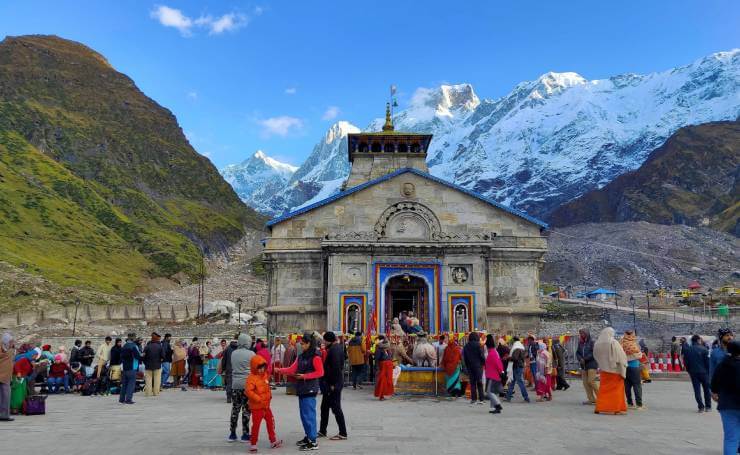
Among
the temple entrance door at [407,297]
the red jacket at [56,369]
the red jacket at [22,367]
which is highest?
the temple entrance door at [407,297]

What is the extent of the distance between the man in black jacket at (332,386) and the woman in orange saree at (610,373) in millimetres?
6254

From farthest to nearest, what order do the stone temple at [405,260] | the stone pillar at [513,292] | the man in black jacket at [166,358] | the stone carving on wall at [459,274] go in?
1. the stone pillar at [513,292]
2. the stone carving on wall at [459,274]
3. the stone temple at [405,260]
4. the man in black jacket at [166,358]

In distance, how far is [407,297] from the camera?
3181 cm

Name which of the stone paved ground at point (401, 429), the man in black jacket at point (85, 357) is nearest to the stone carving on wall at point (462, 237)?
the stone paved ground at point (401, 429)

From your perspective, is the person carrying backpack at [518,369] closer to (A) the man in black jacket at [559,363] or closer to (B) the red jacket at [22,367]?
(A) the man in black jacket at [559,363]

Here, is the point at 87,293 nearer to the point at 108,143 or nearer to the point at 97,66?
the point at 108,143

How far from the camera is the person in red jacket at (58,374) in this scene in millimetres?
19125

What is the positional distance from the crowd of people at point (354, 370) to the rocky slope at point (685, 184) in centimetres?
14297

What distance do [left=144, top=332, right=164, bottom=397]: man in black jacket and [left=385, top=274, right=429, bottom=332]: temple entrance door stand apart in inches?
523

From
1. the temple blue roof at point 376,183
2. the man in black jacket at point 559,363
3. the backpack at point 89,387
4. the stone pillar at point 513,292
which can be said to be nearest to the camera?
the backpack at point 89,387

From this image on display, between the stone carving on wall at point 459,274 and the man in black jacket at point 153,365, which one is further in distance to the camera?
the stone carving on wall at point 459,274

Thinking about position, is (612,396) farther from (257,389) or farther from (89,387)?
(89,387)

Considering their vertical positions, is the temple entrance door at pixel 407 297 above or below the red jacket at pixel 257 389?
above

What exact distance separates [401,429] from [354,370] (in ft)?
28.1
